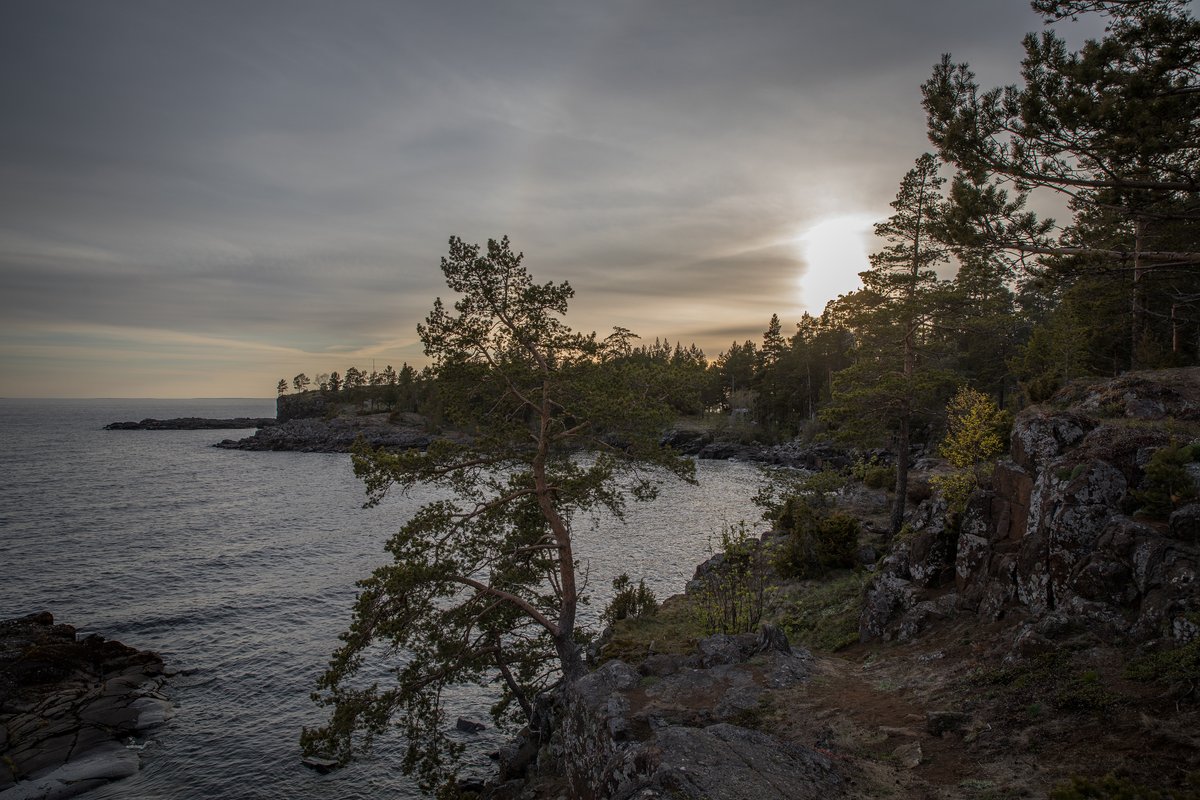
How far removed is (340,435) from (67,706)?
113329mm

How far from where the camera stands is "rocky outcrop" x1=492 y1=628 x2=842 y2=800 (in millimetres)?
8531

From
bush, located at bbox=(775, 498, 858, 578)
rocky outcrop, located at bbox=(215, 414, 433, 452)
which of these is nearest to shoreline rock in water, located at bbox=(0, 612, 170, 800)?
bush, located at bbox=(775, 498, 858, 578)

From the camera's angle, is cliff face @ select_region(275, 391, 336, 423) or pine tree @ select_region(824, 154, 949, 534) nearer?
pine tree @ select_region(824, 154, 949, 534)

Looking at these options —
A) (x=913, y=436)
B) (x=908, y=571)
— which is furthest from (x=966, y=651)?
(x=913, y=436)

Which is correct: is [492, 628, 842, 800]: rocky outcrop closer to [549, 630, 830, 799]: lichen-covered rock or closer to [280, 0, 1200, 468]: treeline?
[549, 630, 830, 799]: lichen-covered rock

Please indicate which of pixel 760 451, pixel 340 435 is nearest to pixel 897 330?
pixel 760 451

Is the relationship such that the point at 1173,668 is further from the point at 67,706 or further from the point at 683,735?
the point at 67,706

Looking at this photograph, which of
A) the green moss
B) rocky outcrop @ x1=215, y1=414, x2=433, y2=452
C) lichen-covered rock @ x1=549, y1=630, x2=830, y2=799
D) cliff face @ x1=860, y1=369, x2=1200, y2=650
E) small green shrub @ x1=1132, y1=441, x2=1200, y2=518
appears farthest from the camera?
rocky outcrop @ x1=215, y1=414, x2=433, y2=452

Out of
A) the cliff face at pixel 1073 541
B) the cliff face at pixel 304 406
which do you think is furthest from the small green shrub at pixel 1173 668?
the cliff face at pixel 304 406

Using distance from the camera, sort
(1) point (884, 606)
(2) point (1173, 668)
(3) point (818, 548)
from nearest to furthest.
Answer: (2) point (1173, 668) < (1) point (884, 606) < (3) point (818, 548)

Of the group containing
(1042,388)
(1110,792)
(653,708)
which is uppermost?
(1042,388)

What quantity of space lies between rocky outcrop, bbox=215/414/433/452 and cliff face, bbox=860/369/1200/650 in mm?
100165

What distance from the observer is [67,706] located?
2134 centimetres

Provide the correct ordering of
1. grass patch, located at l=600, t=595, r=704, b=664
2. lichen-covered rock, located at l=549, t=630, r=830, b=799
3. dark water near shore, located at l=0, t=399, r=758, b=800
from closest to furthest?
lichen-covered rock, located at l=549, t=630, r=830, b=799, grass patch, located at l=600, t=595, r=704, b=664, dark water near shore, located at l=0, t=399, r=758, b=800
